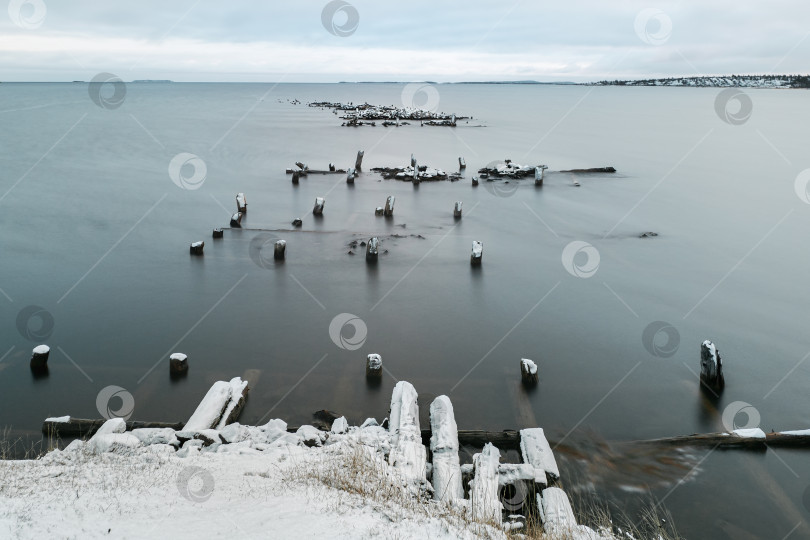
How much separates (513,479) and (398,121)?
70.6 m

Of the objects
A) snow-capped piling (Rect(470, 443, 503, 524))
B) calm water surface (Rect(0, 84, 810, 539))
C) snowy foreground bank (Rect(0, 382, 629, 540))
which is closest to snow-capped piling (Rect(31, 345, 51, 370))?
calm water surface (Rect(0, 84, 810, 539))

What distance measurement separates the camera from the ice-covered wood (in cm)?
768

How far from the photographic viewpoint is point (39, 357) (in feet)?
37.6

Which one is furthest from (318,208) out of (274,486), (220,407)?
(274,486)

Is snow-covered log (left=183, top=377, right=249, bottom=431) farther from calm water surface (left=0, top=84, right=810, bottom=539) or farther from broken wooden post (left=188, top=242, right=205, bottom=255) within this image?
broken wooden post (left=188, top=242, right=205, bottom=255)

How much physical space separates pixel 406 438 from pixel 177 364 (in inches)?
228

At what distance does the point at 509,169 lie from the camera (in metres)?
35.7

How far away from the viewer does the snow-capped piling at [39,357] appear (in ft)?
37.5

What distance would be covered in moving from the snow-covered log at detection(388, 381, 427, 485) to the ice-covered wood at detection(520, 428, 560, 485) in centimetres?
158

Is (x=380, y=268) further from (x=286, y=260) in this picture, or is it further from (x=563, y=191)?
(x=563, y=191)

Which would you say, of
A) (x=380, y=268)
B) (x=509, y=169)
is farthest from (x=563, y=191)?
(x=380, y=268)

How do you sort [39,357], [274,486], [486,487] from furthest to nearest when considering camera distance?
[39,357] < [486,487] < [274,486]

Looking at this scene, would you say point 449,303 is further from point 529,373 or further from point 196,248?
point 196,248

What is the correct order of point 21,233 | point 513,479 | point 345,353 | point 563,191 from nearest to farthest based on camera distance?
point 513,479
point 345,353
point 21,233
point 563,191
